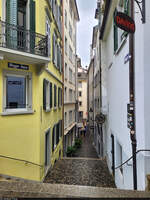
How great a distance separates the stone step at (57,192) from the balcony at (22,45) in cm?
483

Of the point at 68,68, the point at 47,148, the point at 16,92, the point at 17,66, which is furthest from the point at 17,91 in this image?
the point at 68,68

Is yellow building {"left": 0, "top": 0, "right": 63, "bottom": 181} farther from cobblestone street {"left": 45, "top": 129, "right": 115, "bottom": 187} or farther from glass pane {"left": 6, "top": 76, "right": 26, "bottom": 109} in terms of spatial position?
cobblestone street {"left": 45, "top": 129, "right": 115, "bottom": 187}

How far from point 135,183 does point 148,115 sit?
5.67 ft

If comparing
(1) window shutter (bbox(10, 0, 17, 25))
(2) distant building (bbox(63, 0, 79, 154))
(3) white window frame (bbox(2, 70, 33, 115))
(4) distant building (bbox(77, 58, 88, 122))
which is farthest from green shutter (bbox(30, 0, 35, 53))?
(4) distant building (bbox(77, 58, 88, 122))

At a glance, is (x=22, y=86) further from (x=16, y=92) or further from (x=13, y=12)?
(x=13, y=12)

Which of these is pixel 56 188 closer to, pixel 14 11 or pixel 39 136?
pixel 39 136

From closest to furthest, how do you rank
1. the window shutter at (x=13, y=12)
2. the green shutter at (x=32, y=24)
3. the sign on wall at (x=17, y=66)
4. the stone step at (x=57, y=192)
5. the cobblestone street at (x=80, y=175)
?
the stone step at (x=57, y=192)
the window shutter at (x=13, y=12)
the sign on wall at (x=17, y=66)
the green shutter at (x=32, y=24)
the cobblestone street at (x=80, y=175)

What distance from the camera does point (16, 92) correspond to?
6824 millimetres

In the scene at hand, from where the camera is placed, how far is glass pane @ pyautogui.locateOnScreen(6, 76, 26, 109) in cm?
654

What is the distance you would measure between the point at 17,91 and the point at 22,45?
1925 millimetres

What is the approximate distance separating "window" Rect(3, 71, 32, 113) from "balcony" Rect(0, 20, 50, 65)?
664 mm

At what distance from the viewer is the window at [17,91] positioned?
6412 mm

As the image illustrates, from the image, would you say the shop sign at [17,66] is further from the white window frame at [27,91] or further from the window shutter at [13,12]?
the window shutter at [13,12]

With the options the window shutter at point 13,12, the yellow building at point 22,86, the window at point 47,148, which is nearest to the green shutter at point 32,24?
the yellow building at point 22,86
